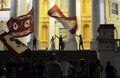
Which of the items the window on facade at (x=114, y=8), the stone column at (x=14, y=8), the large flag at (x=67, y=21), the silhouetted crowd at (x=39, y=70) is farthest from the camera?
the window on facade at (x=114, y=8)

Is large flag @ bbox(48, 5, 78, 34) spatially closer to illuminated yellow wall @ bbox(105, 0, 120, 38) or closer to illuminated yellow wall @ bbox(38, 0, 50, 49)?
illuminated yellow wall @ bbox(38, 0, 50, 49)

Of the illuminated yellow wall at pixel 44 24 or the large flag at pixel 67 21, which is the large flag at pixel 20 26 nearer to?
the large flag at pixel 67 21

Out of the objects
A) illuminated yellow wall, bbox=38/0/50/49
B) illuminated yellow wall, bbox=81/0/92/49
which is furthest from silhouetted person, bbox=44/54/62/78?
A: illuminated yellow wall, bbox=81/0/92/49

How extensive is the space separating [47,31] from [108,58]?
2228 centimetres

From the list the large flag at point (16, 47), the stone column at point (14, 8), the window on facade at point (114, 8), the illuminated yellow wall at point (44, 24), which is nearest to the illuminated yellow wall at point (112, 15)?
the window on facade at point (114, 8)

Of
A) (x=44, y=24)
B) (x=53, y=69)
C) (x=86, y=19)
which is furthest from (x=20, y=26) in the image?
(x=86, y=19)

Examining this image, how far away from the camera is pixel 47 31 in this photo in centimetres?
4522

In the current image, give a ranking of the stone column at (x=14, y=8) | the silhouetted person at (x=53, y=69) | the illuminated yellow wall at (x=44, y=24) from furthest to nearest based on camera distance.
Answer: the illuminated yellow wall at (x=44, y=24), the stone column at (x=14, y=8), the silhouetted person at (x=53, y=69)

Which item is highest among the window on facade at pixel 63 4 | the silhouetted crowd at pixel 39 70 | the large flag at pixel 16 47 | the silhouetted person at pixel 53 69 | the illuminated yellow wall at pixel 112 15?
the window on facade at pixel 63 4

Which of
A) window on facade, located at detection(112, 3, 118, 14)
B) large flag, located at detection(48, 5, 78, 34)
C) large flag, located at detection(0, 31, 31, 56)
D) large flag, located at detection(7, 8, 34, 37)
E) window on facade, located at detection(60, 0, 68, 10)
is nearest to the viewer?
large flag, located at detection(0, 31, 31, 56)

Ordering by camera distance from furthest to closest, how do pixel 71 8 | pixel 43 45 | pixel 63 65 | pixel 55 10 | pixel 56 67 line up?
pixel 43 45 < pixel 71 8 < pixel 55 10 < pixel 63 65 < pixel 56 67

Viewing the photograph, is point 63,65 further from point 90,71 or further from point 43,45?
point 43,45

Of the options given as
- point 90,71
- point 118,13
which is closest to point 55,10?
point 90,71

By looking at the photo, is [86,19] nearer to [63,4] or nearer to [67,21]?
[63,4]
